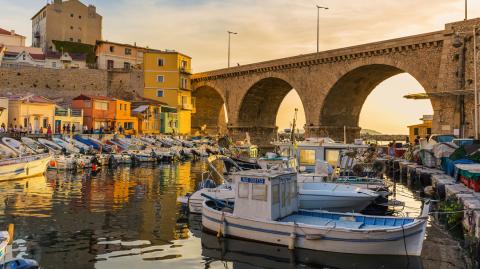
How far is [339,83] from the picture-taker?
46.6 metres

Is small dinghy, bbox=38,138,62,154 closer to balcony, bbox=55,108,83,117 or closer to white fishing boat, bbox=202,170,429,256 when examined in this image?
balcony, bbox=55,108,83,117

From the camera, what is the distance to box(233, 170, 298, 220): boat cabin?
13.5m

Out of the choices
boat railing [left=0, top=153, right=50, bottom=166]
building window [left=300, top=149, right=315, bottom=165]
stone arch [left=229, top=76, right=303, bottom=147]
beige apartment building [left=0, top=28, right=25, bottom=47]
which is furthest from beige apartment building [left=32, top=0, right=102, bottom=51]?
building window [left=300, top=149, right=315, bottom=165]

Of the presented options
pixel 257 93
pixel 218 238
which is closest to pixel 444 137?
pixel 218 238

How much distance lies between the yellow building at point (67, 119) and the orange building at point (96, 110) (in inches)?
56.4

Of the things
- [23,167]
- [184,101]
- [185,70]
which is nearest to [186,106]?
[184,101]

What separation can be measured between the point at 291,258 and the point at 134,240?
480cm

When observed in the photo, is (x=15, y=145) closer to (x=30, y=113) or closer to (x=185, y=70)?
(x=30, y=113)

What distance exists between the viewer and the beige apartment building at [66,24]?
84.8 meters

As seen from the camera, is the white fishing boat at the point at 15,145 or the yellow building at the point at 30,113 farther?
the yellow building at the point at 30,113

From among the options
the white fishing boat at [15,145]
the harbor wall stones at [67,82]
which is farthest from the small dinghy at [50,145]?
the harbor wall stones at [67,82]

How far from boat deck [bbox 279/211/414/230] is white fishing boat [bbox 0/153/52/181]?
19.2 metres

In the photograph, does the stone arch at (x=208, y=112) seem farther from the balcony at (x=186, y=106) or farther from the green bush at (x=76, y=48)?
the green bush at (x=76, y=48)

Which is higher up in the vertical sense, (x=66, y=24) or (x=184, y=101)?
(x=66, y=24)
